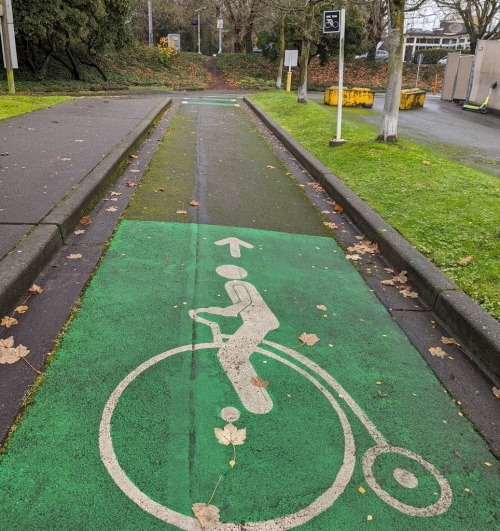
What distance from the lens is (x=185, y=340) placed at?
344 cm

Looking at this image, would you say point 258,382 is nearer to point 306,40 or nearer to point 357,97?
point 306,40

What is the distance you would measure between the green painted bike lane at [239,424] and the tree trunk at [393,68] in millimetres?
7180

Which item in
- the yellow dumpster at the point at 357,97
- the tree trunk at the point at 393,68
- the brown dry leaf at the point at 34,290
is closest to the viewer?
the brown dry leaf at the point at 34,290

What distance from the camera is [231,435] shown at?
8.54 ft

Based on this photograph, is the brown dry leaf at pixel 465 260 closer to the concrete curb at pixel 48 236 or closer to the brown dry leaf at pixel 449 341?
the brown dry leaf at pixel 449 341

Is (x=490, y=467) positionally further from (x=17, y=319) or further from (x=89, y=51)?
(x=89, y=51)

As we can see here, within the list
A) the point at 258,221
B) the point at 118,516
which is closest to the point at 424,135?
the point at 258,221

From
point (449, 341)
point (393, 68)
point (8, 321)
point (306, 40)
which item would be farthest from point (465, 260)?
point (306, 40)

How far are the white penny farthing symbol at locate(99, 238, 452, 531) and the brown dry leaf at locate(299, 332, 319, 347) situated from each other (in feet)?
0.58

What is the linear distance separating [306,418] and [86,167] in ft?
19.5

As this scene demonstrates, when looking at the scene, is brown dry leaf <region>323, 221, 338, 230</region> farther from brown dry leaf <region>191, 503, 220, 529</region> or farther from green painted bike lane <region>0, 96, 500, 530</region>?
brown dry leaf <region>191, 503, 220, 529</region>

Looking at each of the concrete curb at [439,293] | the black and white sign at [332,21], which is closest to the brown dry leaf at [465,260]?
the concrete curb at [439,293]

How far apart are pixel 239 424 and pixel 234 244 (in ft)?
9.59

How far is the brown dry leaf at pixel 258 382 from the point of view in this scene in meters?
3.03
